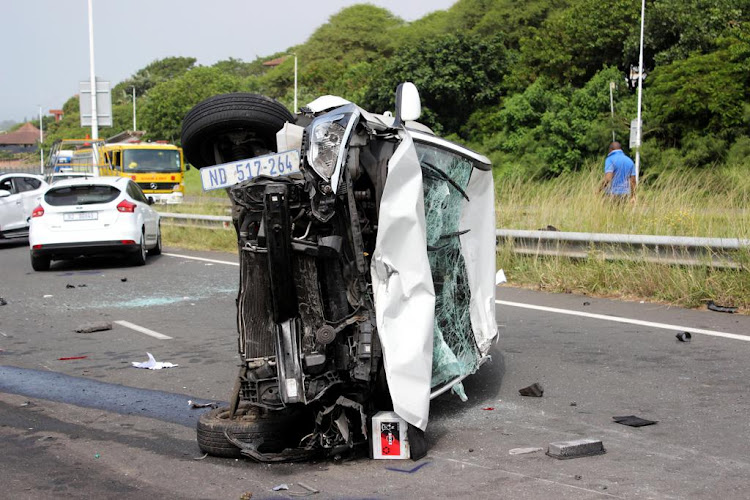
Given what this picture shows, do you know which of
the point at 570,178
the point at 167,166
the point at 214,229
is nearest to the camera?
the point at 570,178

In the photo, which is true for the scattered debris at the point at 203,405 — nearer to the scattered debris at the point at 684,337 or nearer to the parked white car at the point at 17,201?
the scattered debris at the point at 684,337

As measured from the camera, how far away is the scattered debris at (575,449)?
5109 millimetres

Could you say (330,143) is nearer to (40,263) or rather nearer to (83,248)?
(83,248)

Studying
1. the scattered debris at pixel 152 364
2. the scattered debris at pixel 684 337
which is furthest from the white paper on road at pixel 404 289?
the scattered debris at pixel 684 337

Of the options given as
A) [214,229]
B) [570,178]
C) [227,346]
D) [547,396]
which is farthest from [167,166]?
[547,396]

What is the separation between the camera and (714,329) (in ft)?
28.7

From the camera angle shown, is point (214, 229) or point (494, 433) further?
point (214, 229)

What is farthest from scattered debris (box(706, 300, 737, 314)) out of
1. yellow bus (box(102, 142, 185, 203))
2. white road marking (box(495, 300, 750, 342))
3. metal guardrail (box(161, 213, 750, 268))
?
yellow bus (box(102, 142, 185, 203))

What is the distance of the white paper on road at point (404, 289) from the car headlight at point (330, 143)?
0.94 ft

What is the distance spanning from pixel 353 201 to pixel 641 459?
2034 mm

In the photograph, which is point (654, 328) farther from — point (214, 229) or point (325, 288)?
point (214, 229)

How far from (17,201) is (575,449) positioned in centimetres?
2008

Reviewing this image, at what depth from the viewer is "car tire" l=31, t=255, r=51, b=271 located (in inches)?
637

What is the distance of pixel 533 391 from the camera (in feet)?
21.7
